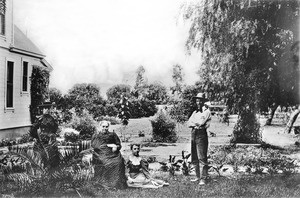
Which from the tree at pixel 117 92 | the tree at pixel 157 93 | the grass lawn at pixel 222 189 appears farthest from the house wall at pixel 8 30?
the grass lawn at pixel 222 189

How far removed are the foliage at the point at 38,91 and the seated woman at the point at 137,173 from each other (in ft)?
8.00

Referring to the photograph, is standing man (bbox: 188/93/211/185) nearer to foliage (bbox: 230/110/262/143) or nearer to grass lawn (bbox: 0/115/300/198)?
grass lawn (bbox: 0/115/300/198)

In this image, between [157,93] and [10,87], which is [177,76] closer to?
[157,93]

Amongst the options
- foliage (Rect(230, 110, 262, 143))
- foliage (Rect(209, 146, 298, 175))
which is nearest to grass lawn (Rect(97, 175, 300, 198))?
foliage (Rect(209, 146, 298, 175))

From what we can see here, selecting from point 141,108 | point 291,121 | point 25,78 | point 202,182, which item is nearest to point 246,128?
point 291,121

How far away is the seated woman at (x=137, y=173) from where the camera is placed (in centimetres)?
712

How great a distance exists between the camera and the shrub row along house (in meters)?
8.48

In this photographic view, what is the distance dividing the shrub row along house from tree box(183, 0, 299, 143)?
11.7ft

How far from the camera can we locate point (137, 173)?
7.24 metres

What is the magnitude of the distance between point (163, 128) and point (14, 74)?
12.8 feet

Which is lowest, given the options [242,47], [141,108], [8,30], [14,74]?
[141,108]

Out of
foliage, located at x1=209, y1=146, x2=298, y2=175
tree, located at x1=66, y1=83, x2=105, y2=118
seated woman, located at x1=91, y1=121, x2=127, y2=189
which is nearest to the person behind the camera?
seated woman, located at x1=91, y1=121, x2=127, y2=189

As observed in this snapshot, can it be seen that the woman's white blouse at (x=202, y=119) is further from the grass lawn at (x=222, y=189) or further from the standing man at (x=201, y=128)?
the grass lawn at (x=222, y=189)

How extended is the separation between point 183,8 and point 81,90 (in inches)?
113
